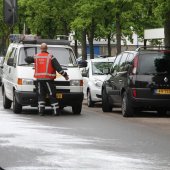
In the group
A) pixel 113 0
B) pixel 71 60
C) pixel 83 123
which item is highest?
pixel 113 0

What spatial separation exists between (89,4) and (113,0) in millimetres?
4120

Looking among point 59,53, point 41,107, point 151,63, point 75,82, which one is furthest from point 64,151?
point 59,53

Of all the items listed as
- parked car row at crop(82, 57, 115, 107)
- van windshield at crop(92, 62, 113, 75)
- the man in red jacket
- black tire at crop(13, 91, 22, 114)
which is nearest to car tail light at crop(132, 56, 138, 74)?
the man in red jacket

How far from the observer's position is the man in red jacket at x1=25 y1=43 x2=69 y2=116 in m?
19.4

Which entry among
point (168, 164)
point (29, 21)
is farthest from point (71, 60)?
point (29, 21)

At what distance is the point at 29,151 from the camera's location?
11.4 m

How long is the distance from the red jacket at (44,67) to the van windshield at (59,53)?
3.60 feet

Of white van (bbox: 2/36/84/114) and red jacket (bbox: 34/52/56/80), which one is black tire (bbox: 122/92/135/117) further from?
red jacket (bbox: 34/52/56/80)

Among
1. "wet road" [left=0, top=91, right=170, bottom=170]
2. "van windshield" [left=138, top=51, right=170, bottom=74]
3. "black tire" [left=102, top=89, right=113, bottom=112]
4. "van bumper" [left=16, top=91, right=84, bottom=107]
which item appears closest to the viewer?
"wet road" [left=0, top=91, right=170, bottom=170]

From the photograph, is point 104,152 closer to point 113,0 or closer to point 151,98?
point 151,98

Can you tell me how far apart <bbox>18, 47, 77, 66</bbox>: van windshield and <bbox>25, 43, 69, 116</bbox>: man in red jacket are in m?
1.11

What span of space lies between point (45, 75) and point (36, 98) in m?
0.64

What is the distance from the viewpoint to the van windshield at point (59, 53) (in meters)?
20.7

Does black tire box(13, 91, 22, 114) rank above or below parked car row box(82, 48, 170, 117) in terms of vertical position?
below
